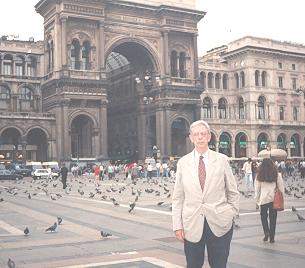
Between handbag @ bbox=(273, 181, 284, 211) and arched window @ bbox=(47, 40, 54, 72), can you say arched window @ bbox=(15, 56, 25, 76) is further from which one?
handbag @ bbox=(273, 181, 284, 211)

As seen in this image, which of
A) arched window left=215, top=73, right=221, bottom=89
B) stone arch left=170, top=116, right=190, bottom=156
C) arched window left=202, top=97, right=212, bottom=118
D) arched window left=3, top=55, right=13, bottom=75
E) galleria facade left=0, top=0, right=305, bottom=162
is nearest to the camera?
galleria facade left=0, top=0, right=305, bottom=162

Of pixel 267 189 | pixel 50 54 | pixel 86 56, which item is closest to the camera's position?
pixel 267 189

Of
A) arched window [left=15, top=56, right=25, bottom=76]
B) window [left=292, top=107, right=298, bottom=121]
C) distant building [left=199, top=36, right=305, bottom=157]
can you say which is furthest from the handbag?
window [left=292, top=107, right=298, bottom=121]

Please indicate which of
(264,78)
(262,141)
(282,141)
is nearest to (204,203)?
(262,141)

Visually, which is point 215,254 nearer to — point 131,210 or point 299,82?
point 131,210

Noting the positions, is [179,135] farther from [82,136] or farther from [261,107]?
[261,107]

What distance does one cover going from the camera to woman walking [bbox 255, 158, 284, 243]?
10.1m

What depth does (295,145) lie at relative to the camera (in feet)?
302

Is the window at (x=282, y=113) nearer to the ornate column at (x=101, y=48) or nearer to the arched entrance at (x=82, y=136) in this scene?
the arched entrance at (x=82, y=136)

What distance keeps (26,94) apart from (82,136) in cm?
1318

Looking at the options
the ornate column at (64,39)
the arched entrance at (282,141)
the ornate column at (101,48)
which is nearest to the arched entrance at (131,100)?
the ornate column at (101,48)

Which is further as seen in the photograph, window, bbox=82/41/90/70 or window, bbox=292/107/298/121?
window, bbox=292/107/298/121

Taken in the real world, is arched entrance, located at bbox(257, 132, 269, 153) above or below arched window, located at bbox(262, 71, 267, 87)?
below

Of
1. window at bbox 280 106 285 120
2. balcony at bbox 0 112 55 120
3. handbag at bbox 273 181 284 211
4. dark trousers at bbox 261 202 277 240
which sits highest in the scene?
window at bbox 280 106 285 120
